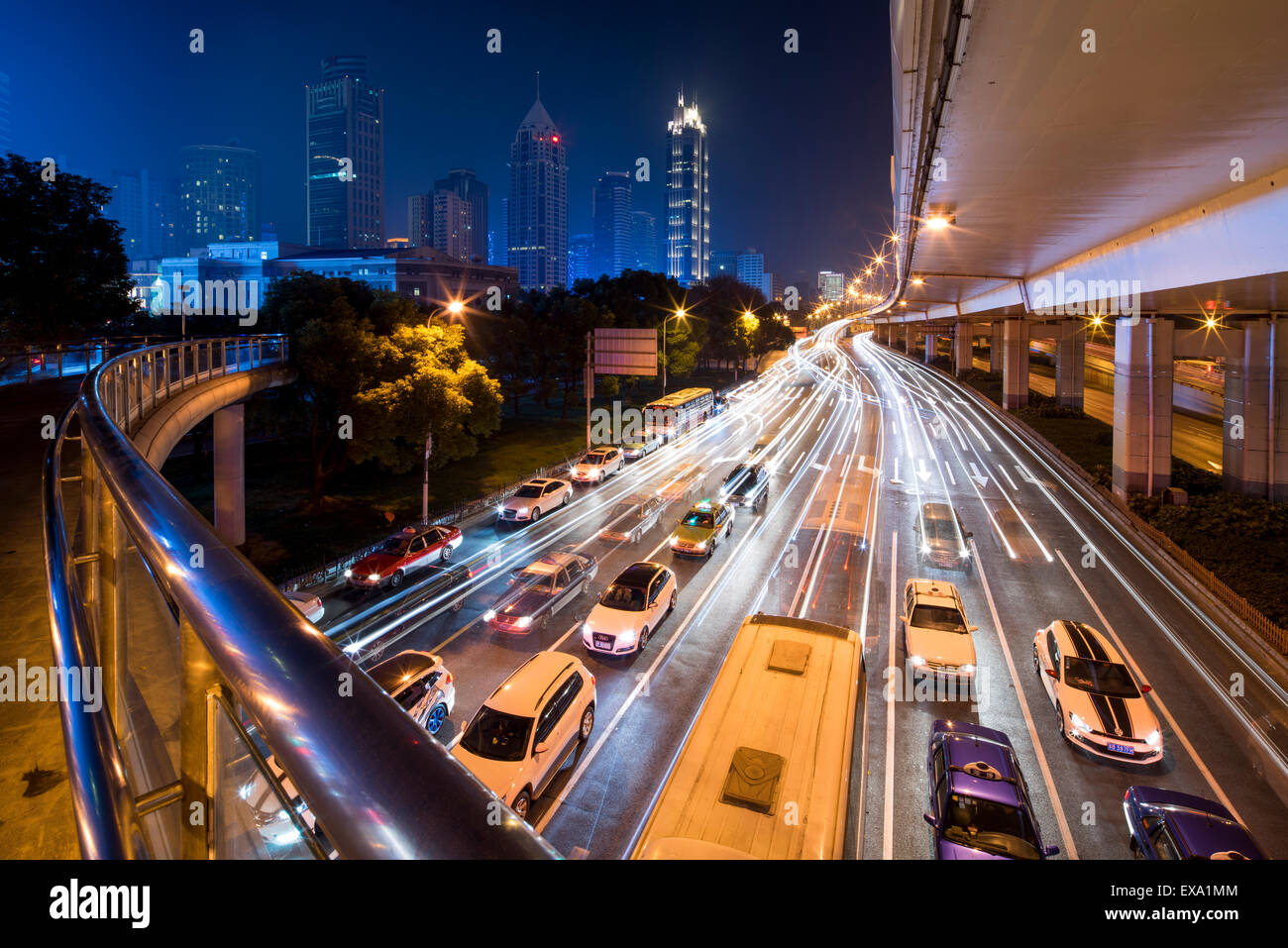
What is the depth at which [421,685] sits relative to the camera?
491 inches

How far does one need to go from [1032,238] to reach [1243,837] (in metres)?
21.2

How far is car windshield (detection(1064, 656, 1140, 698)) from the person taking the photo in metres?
12.8

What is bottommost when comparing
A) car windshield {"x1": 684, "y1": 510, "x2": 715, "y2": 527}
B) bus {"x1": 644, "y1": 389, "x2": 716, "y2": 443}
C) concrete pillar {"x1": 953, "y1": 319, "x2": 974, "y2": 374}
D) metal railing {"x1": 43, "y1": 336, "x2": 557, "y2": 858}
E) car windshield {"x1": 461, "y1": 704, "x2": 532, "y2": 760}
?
car windshield {"x1": 461, "y1": 704, "x2": 532, "y2": 760}

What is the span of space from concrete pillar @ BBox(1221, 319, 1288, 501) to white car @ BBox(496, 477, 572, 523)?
85.0ft

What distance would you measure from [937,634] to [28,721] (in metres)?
14.9

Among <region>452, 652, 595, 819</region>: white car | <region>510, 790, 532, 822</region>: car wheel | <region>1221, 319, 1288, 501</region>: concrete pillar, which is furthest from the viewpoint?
<region>1221, 319, 1288, 501</region>: concrete pillar

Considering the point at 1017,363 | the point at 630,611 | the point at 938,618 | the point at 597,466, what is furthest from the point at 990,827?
the point at 1017,363

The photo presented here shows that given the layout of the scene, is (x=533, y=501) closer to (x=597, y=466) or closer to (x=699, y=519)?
(x=699, y=519)

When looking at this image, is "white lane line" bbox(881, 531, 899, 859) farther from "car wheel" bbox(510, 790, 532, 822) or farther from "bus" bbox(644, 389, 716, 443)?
"bus" bbox(644, 389, 716, 443)

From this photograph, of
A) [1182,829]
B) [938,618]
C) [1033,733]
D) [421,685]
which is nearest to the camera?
[1182,829]

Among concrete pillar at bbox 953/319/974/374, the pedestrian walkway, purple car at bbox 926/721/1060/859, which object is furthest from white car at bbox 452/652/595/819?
concrete pillar at bbox 953/319/974/374

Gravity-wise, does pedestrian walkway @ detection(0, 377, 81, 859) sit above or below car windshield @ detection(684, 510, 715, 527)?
above

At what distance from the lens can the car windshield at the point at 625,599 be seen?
53.7 feet
